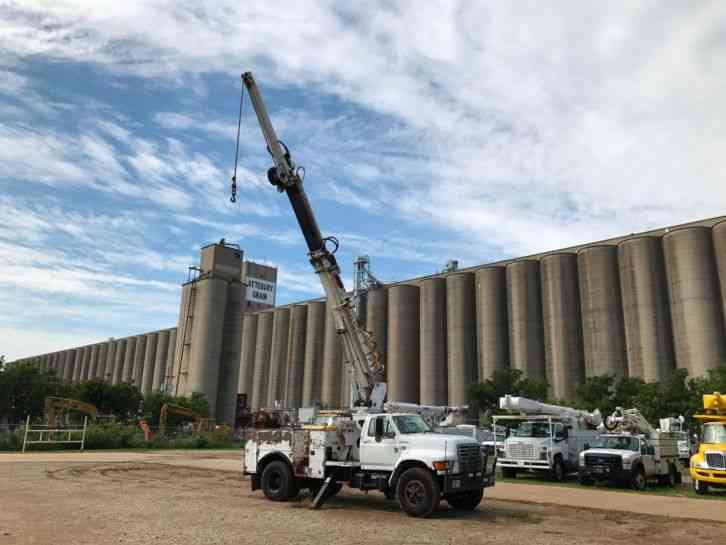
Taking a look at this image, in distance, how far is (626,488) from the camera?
21141 millimetres

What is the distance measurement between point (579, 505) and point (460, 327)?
52.7 m

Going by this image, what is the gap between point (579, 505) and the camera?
51.9ft

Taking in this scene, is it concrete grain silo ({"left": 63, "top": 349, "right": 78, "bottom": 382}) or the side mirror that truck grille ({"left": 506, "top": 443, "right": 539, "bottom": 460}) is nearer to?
the side mirror

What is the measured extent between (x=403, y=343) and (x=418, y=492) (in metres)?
60.2

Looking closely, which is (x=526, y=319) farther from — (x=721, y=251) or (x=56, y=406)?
(x=56, y=406)

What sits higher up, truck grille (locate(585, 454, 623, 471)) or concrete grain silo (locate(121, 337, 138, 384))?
concrete grain silo (locate(121, 337, 138, 384))

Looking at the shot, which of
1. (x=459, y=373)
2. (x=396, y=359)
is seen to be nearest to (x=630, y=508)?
(x=459, y=373)

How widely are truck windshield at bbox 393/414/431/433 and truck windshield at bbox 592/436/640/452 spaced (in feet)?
34.9

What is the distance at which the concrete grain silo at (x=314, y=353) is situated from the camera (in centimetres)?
8619

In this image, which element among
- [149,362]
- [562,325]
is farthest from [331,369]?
[149,362]

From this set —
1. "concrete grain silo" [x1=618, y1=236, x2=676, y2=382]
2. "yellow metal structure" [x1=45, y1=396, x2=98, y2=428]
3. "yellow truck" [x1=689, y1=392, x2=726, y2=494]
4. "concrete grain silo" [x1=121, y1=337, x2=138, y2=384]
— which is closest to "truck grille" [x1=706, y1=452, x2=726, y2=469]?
"yellow truck" [x1=689, y1=392, x2=726, y2=494]

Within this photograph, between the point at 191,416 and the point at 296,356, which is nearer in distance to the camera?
the point at 191,416

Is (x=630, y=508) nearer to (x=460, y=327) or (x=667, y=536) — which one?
(x=667, y=536)

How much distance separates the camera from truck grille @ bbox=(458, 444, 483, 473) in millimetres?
13531
